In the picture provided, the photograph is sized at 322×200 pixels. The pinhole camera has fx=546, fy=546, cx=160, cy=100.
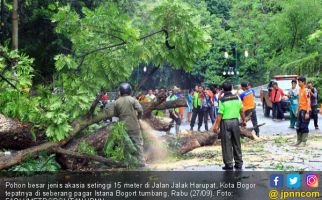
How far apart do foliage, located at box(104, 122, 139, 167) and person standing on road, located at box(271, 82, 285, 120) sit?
15.2 m

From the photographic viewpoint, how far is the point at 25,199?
7.79 meters

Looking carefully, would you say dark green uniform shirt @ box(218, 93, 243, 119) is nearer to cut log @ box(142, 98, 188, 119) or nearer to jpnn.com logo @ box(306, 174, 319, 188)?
cut log @ box(142, 98, 188, 119)

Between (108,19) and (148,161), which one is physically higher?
(108,19)

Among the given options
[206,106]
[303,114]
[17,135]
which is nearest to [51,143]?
[17,135]

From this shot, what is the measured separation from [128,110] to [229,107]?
6.54 ft

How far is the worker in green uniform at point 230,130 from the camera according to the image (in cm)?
1050

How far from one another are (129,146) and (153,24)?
2.92 metres

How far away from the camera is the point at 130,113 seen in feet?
35.6

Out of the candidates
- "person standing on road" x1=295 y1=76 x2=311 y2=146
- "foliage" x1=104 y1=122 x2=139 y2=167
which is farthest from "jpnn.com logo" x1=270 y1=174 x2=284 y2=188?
"person standing on road" x1=295 y1=76 x2=311 y2=146

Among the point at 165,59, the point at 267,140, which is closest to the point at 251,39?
the point at 267,140

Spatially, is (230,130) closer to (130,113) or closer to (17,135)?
(130,113)

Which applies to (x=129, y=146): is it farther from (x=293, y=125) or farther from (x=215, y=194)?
(x=293, y=125)

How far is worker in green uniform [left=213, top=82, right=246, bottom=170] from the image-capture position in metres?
10.5

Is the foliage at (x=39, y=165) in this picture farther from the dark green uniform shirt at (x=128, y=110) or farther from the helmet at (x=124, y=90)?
the helmet at (x=124, y=90)
